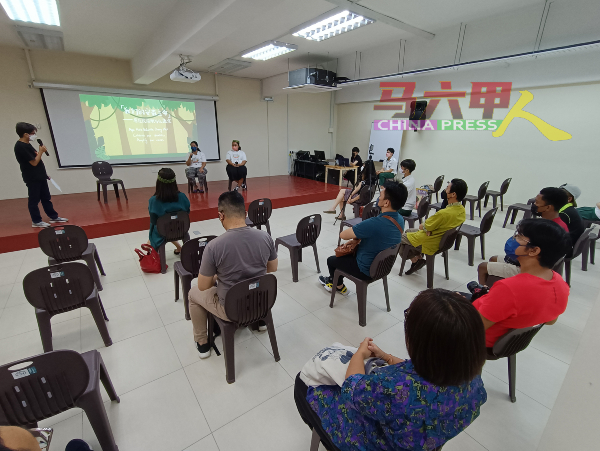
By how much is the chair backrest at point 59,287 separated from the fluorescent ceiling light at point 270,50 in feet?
16.7

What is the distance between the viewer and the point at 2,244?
12.7ft

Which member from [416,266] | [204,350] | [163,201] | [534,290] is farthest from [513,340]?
[163,201]

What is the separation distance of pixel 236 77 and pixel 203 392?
8.69m

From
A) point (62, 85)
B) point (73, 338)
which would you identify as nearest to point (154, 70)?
point (62, 85)

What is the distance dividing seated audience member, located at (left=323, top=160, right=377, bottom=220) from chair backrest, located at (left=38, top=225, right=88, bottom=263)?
3.70m

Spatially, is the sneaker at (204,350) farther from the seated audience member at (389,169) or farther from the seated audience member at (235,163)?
the seated audience member at (389,169)

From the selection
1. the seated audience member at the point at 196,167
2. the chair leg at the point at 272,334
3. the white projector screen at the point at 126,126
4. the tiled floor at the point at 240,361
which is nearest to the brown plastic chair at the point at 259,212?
the tiled floor at the point at 240,361

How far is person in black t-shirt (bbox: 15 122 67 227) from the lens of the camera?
380 cm

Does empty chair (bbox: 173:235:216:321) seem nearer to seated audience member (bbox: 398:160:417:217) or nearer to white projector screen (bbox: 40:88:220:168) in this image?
seated audience member (bbox: 398:160:417:217)

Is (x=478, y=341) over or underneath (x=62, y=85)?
underneath

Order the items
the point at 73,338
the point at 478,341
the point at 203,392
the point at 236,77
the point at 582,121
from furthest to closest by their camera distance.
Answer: the point at 236,77
the point at 582,121
the point at 73,338
the point at 203,392
the point at 478,341

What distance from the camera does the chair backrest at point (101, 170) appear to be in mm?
5807

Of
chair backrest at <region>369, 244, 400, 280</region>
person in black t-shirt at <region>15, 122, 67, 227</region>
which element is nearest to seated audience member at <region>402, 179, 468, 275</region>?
chair backrest at <region>369, 244, 400, 280</region>

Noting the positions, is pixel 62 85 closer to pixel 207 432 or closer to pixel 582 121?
pixel 207 432
